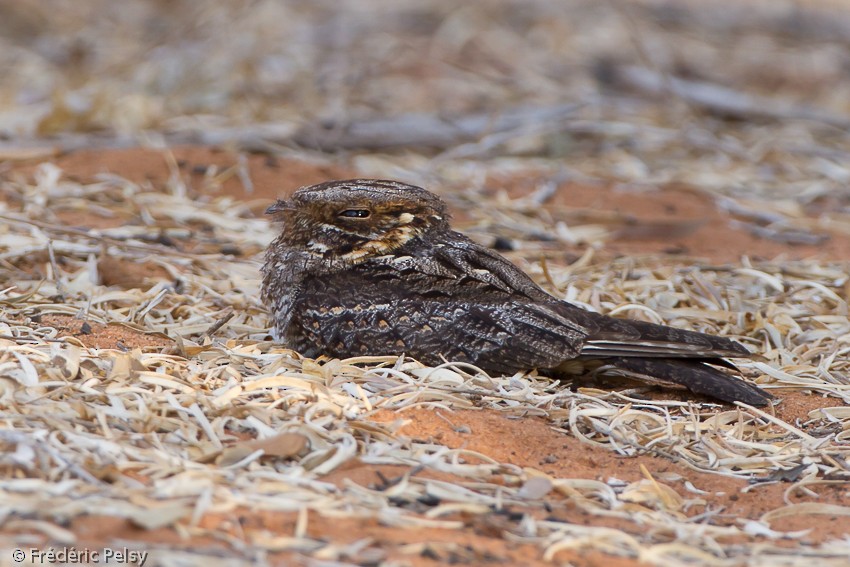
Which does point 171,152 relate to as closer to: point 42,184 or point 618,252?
point 42,184

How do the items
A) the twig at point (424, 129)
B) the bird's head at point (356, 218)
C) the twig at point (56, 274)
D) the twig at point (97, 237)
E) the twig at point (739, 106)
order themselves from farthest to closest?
the twig at point (739, 106) → the twig at point (424, 129) → the twig at point (97, 237) → the twig at point (56, 274) → the bird's head at point (356, 218)

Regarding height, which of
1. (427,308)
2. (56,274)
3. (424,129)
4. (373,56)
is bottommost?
(56,274)

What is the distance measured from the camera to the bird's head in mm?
4527

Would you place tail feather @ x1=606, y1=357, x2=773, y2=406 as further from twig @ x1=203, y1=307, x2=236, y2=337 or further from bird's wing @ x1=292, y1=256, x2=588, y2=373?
twig @ x1=203, y1=307, x2=236, y2=337

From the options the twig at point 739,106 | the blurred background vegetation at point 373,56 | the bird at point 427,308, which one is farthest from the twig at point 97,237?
the twig at point 739,106

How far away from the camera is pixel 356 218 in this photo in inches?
178

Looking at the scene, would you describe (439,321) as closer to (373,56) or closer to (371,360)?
(371,360)

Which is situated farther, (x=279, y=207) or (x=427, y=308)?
(x=279, y=207)

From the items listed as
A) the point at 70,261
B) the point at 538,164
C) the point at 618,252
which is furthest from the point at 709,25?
the point at 70,261

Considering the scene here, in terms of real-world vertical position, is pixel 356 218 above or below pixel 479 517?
above

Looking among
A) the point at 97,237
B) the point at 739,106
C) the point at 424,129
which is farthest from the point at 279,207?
the point at 739,106

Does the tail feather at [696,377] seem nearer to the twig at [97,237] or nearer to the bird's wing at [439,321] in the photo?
the bird's wing at [439,321]

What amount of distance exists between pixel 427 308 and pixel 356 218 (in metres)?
0.51

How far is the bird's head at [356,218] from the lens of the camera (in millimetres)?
4527
